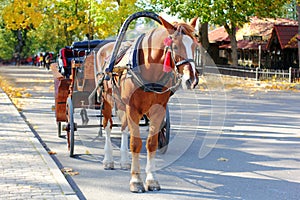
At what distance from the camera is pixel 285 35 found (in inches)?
1389

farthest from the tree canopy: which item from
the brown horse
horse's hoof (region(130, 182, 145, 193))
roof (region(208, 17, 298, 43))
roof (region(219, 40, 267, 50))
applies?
horse's hoof (region(130, 182, 145, 193))

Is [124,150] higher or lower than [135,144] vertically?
lower

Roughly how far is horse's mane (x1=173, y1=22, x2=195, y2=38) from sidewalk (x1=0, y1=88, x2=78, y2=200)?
2564 mm

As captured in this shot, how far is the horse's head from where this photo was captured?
17.5 feet

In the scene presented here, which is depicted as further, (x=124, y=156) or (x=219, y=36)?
(x=219, y=36)

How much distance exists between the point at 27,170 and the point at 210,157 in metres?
3.38

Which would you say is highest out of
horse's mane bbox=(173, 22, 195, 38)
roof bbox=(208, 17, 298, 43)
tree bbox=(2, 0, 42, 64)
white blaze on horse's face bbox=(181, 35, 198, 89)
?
roof bbox=(208, 17, 298, 43)

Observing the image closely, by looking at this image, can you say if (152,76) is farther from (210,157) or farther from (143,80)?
(210,157)

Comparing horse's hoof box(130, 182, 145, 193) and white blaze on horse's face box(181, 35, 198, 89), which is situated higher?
white blaze on horse's face box(181, 35, 198, 89)

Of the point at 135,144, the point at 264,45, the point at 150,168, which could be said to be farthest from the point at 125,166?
the point at 264,45

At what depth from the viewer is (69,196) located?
5883mm

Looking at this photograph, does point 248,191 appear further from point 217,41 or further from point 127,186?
point 217,41

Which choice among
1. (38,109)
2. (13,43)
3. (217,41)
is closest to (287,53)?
(217,41)

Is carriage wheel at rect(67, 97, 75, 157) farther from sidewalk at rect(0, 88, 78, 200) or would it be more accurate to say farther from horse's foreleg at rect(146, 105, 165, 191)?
horse's foreleg at rect(146, 105, 165, 191)
